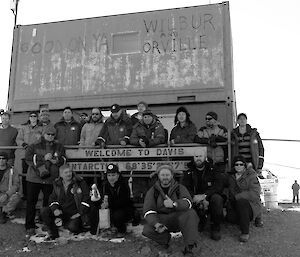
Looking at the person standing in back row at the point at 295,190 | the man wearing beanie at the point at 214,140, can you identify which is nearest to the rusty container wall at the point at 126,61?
the man wearing beanie at the point at 214,140

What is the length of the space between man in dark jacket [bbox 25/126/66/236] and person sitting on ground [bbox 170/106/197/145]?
82.9 inches

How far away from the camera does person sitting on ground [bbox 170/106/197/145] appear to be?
6867 millimetres

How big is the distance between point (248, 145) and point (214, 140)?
0.66 m

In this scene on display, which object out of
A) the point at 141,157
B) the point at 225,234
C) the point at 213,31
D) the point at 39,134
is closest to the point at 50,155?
the point at 39,134

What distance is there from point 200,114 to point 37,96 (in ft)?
13.9

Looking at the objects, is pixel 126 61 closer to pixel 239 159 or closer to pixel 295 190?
pixel 239 159

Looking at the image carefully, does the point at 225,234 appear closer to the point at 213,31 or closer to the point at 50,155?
the point at 50,155

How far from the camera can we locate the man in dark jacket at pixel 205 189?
5.77 m

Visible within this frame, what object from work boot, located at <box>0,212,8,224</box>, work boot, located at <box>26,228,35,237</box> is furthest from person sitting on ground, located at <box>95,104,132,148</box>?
work boot, located at <box>0,212,8,224</box>

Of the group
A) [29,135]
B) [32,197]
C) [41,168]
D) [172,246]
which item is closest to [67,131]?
[29,135]

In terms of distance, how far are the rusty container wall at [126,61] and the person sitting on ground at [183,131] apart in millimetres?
1625

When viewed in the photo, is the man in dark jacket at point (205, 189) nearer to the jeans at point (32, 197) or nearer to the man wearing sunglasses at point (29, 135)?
the jeans at point (32, 197)

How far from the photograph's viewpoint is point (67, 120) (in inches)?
298

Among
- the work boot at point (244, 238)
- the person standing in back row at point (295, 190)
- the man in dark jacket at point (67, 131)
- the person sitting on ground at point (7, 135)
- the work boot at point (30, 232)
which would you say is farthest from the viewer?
the person standing in back row at point (295, 190)
